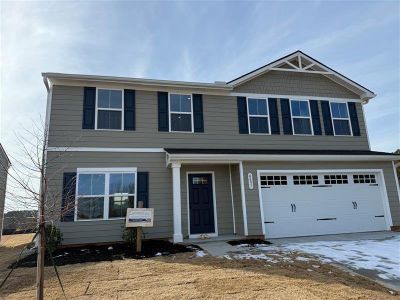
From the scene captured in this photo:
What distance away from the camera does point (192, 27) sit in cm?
1033

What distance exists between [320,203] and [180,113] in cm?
634

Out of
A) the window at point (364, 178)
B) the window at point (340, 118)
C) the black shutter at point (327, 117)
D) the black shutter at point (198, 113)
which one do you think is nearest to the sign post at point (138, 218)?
the black shutter at point (198, 113)

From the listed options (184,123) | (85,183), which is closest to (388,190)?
(184,123)

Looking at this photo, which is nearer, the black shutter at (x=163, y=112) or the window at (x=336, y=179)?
the black shutter at (x=163, y=112)

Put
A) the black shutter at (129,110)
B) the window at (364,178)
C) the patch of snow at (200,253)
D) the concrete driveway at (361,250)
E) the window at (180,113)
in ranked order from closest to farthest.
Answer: the concrete driveway at (361,250) → the patch of snow at (200,253) → the black shutter at (129,110) → the window at (180,113) → the window at (364,178)

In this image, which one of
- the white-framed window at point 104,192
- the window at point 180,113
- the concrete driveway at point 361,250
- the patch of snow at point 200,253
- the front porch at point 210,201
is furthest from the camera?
the window at point 180,113

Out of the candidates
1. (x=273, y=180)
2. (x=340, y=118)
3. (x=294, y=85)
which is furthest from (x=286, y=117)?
(x=273, y=180)

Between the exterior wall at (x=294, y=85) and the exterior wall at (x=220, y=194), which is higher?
the exterior wall at (x=294, y=85)

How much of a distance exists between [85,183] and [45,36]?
4.70 meters

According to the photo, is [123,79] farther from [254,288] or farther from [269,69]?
[254,288]

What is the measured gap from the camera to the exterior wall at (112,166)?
9.25 metres

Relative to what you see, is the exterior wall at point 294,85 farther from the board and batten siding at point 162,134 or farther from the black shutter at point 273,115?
the board and batten siding at point 162,134

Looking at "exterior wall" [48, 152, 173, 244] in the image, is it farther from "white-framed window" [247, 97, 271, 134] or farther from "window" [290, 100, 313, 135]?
"window" [290, 100, 313, 135]

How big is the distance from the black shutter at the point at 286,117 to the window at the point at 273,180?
7.33ft
